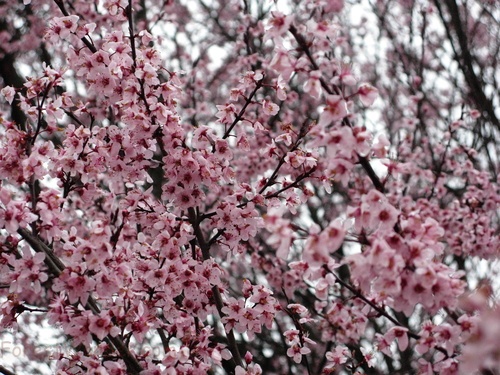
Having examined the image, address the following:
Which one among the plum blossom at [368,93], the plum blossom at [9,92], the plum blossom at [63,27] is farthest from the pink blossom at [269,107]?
the plum blossom at [9,92]

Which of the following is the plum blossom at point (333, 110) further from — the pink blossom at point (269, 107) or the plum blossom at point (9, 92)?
the plum blossom at point (9, 92)

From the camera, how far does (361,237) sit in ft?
7.33

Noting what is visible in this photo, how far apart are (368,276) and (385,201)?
0.30 m

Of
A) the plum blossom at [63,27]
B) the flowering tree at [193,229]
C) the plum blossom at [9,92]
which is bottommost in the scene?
the flowering tree at [193,229]

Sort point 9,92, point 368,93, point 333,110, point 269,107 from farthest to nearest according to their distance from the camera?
point 269,107 < point 9,92 < point 368,93 < point 333,110

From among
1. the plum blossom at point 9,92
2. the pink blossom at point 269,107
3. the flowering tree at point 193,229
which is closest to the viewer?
the flowering tree at point 193,229

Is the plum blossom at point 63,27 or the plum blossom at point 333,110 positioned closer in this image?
the plum blossom at point 333,110

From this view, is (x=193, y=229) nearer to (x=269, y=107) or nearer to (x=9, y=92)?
(x=269, y=107)

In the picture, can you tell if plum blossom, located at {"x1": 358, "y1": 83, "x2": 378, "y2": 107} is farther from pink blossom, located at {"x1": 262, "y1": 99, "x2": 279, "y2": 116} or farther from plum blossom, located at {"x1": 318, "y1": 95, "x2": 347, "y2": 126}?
pink blossom, located at {"x1": 262, "y1": 99, "x2": 279, "y2": 116}

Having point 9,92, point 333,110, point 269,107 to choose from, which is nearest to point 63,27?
point 9,92

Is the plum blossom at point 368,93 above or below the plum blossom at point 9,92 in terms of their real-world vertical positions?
below

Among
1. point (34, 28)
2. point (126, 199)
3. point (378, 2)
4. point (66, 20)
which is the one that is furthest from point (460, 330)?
point (378, 2)

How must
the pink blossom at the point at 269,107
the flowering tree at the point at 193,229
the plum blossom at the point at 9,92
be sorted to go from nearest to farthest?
the flowering tree at the point at 193,229, the plum blossom at the point at 9,92, the pink blossom at the point at 269,107

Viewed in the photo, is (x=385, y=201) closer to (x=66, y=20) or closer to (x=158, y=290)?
(x=158, y=290)
